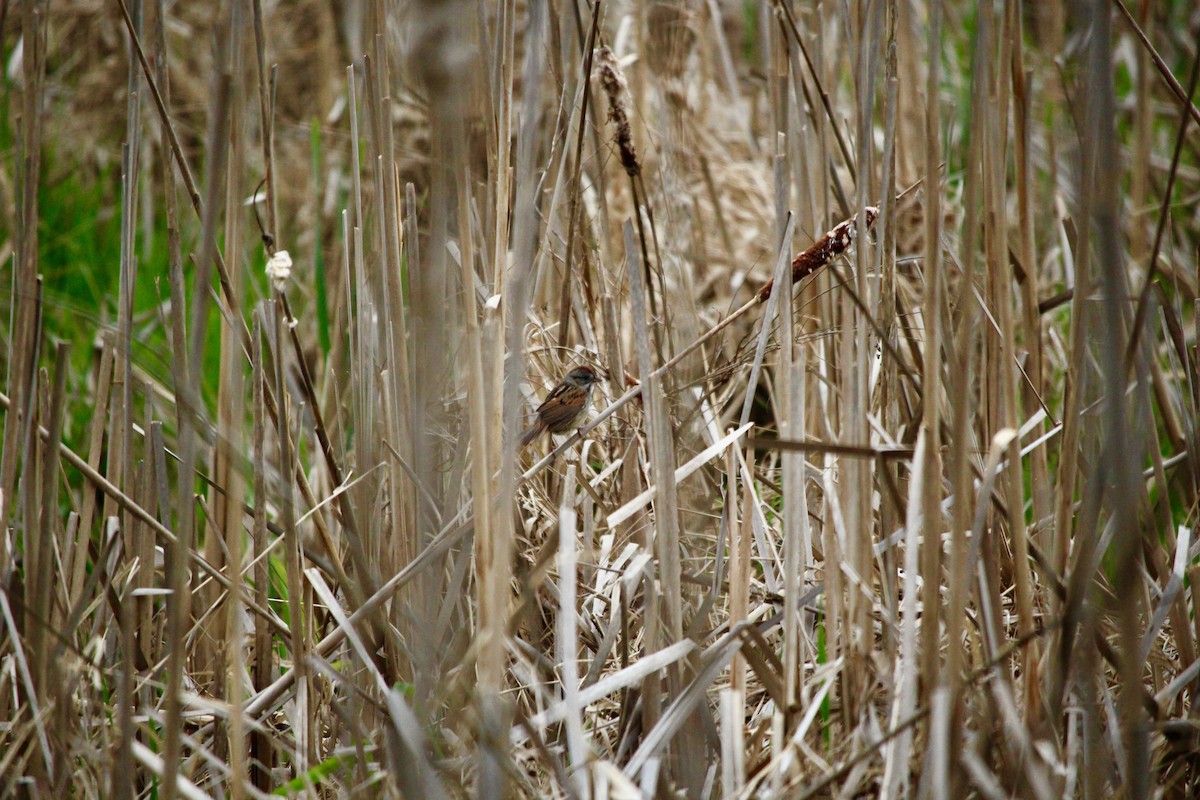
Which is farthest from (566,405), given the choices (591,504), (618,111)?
(618,111)

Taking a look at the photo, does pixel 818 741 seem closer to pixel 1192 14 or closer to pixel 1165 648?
pixel 1165 648

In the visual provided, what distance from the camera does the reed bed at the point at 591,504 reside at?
4.30ft

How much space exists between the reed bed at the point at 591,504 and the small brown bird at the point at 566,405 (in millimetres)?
47

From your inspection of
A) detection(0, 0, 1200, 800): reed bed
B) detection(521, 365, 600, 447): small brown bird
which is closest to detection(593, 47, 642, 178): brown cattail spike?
detection(0, 0, 1200, 800): reed bed

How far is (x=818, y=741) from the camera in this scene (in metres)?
1.66

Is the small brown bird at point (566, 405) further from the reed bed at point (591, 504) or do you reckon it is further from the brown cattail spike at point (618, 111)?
the brown cattail spike at point (618, 111)

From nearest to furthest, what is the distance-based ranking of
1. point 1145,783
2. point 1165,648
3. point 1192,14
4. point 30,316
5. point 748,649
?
point 1145,783
point 748,649
point 30,316
point 1165,648
point 1192,14

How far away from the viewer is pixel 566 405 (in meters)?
2.28

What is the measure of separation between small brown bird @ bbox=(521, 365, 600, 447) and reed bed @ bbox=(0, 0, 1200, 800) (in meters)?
0.05

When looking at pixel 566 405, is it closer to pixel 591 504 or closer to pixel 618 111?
pixel 591 504

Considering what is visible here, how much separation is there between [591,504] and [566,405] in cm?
28

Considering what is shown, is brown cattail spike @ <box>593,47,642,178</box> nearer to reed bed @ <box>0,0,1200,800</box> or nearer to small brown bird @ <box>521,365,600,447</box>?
reed bed @ <box>0,0,1200,800</box>

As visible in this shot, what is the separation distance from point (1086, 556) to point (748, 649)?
56cm

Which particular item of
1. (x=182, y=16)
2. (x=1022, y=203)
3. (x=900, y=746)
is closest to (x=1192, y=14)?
(x=1022, y=203)
